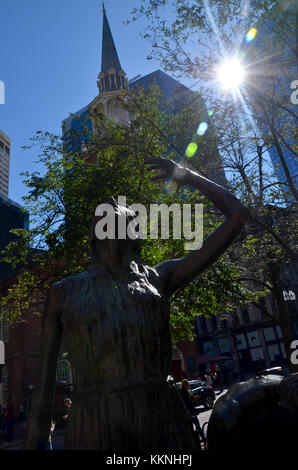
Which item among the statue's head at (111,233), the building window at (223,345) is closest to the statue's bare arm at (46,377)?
the statue's head at (111,233)

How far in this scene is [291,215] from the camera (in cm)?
1220

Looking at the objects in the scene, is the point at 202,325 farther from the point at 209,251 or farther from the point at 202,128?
the point at 209,251

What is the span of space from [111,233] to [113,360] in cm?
64

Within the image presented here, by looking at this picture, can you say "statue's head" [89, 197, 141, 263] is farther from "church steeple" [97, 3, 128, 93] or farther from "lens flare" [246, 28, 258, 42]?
"church steeple" [97, 3, 128, 93]

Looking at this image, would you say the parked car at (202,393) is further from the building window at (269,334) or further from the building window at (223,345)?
the building window at (223,345)

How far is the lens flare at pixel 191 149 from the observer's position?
11.8 metres

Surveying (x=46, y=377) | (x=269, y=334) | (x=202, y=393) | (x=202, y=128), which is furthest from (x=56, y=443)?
(x=269, y=334)

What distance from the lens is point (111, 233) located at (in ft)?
6.07

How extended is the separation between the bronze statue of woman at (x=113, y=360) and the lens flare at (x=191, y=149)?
410 inches

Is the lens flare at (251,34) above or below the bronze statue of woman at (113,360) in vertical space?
above

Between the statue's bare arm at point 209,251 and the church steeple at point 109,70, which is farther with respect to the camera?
the church steeple at point 109,70
